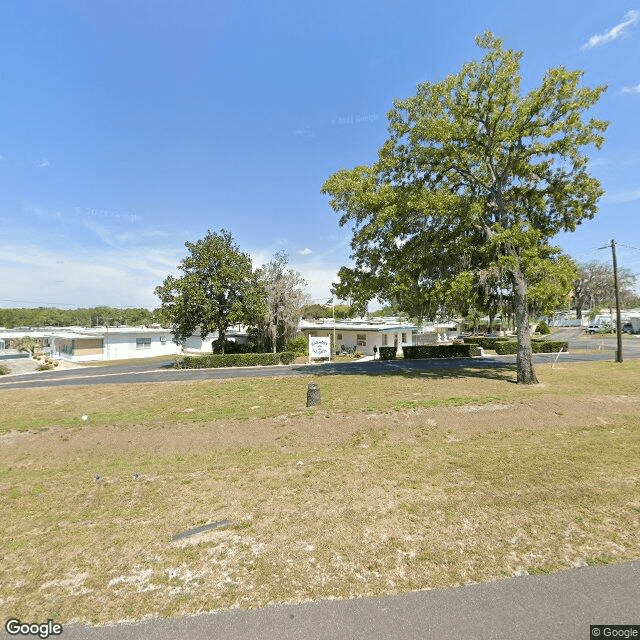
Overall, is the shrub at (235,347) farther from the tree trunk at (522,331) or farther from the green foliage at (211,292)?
the tree trunk at (522,331)

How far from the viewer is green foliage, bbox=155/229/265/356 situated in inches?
1271

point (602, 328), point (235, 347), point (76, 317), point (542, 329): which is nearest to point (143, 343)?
point (235, 347)

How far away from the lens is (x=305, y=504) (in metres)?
5.90

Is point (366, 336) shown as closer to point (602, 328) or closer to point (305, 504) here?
point (305, 504)

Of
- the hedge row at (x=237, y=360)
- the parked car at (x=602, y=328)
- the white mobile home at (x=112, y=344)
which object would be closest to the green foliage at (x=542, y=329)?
the parked car at (x=602, y=328)

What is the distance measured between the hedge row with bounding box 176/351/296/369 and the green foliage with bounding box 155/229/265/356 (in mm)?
3735

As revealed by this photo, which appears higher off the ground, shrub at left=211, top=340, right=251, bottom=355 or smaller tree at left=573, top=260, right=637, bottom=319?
smaller tree at left=573, top=260, right=637, bottom=319

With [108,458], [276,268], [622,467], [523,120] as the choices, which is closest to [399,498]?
[622,467]

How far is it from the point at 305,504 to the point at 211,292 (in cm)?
3012

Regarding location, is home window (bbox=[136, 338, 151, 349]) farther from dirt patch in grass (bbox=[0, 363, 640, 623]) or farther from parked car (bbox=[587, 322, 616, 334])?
parked car (bbox=[587, 322, 616, 334])

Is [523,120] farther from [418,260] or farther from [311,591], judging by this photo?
[311,591]

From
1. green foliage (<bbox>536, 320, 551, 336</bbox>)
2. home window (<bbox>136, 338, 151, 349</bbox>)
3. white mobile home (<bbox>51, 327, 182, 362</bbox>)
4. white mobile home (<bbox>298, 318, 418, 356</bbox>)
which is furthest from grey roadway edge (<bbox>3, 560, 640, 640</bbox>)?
green foliage (<bbox>536, 320, 551, 336</bbox>)

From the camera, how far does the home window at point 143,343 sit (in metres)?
43.1

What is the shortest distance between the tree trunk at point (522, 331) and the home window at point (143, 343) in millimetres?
41738
